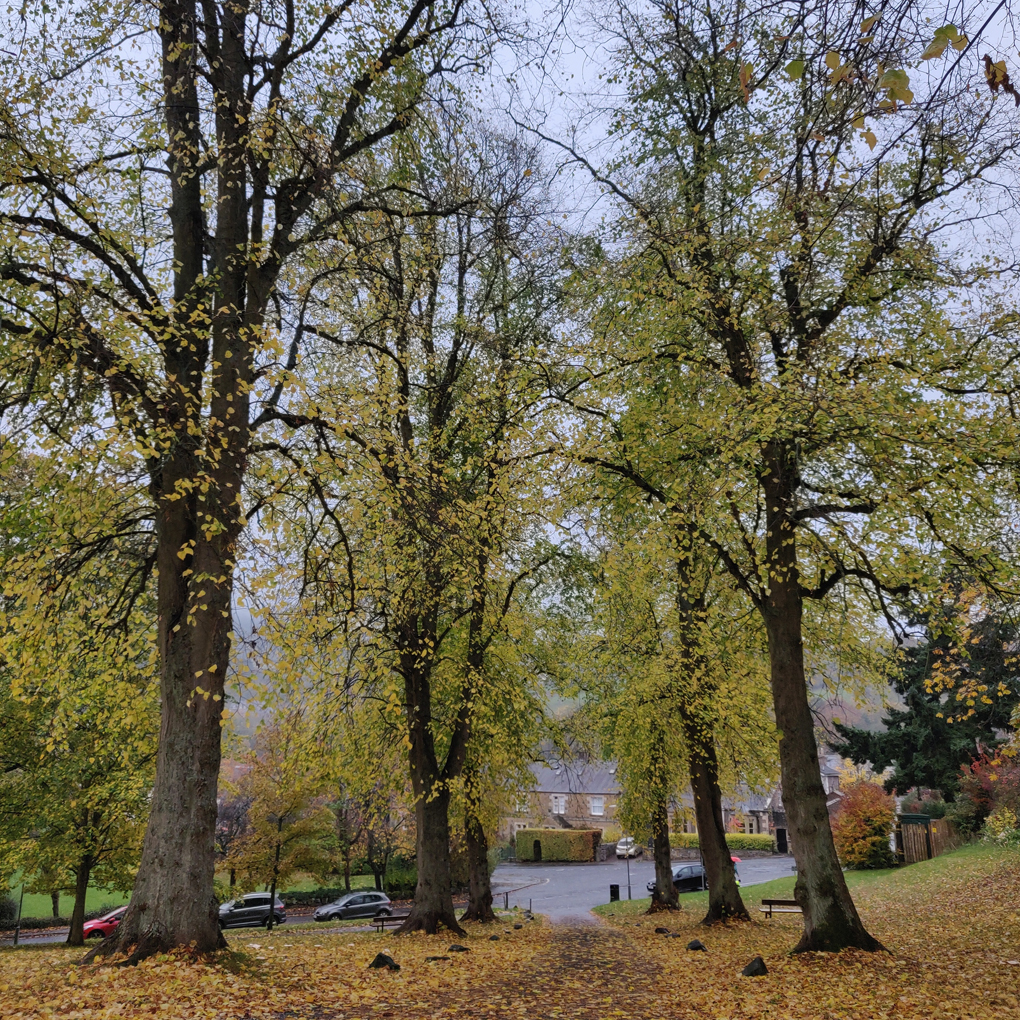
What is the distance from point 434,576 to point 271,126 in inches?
279

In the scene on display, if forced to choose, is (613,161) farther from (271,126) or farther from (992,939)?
(992,939)

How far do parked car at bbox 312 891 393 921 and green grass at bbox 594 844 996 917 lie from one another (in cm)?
931

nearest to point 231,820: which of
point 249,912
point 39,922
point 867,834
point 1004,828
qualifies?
point 249,912

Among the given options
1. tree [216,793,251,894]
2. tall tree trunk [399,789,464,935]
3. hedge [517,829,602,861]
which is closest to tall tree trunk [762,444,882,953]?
tall tree trunk [399,789,464,935]

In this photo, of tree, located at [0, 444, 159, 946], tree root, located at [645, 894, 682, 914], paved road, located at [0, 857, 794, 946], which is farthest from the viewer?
paved road, located at [0, 857, 794, 946]

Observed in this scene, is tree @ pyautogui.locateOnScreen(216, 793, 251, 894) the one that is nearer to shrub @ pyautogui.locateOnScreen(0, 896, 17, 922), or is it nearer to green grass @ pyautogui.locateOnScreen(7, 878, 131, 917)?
green grass @ pyautogui.locateOnScreen(7, 878, 131, 917)

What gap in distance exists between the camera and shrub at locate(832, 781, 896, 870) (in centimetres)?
2616

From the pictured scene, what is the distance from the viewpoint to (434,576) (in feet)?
40.3

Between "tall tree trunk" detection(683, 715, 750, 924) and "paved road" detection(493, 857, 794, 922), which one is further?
"paved road" detection(493, 857, 794, 922)

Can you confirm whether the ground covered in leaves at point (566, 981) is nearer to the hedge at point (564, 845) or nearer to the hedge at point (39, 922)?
the hedge at point (39, 922)

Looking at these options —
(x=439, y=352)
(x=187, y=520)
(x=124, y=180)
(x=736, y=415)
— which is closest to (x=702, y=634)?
(x=736, y=415)

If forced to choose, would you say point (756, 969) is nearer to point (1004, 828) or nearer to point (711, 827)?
point (711, 827)

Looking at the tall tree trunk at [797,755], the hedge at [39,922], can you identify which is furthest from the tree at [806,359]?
the hedge at [39,922]

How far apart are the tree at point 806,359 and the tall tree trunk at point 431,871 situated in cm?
752
